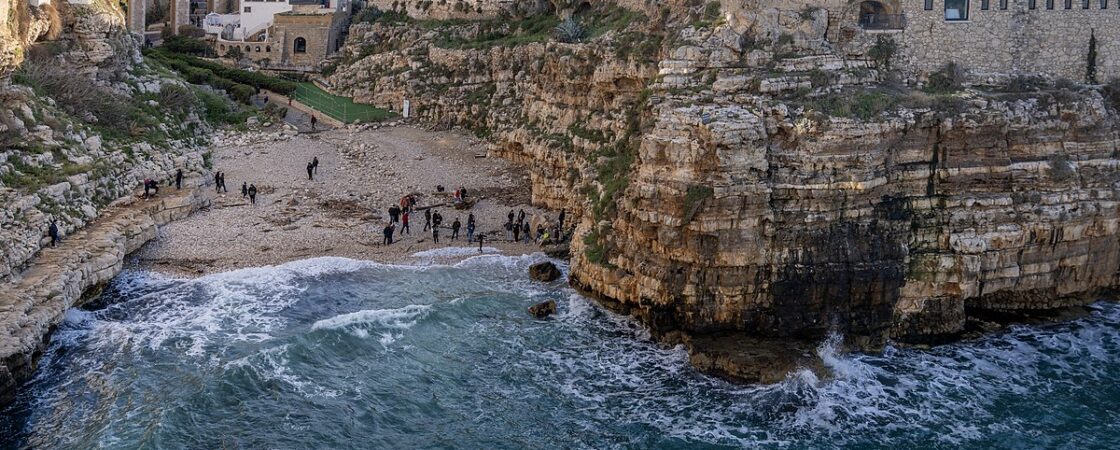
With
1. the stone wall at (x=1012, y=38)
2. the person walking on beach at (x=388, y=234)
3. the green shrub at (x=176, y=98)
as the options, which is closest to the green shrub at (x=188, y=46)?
the green shrub at (x=176, y=98)

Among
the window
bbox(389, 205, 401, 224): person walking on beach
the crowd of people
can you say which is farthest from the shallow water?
the window

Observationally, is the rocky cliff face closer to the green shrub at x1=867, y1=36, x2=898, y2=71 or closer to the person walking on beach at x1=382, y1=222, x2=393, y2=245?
the person walking on beach at x1=382, y1=222, x2=393, y2=245

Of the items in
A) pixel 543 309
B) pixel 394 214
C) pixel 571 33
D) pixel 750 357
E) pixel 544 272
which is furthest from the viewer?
pixel 571 33

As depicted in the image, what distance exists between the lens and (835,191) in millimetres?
28734

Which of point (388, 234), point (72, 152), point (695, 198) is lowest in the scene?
point (388, 234)

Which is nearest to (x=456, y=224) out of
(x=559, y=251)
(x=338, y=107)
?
(x=559, y=251)

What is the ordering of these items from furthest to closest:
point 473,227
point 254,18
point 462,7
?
1. point 254,18
2. point 462,7
3. point 473,227

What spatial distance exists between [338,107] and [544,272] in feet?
92.5

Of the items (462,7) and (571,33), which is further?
(462,7)

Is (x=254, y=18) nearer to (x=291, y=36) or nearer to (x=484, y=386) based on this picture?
(x=291, y=36)

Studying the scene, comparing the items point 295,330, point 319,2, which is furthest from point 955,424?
point 319,2

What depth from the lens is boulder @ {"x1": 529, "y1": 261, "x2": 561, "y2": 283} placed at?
35.0m

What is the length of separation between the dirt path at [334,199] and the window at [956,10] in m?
15.6

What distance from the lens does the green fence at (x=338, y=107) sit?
57.8 m
